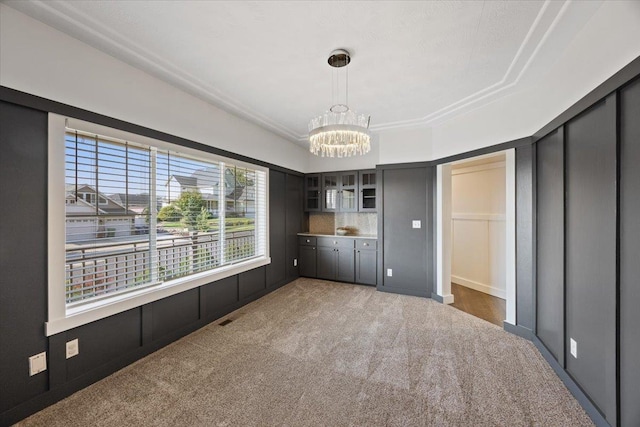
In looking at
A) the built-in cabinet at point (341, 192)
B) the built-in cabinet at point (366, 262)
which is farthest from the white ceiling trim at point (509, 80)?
the built-in cabinet at point (366, 262)

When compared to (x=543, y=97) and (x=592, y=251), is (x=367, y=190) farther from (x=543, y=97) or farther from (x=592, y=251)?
(x=592, y=251)

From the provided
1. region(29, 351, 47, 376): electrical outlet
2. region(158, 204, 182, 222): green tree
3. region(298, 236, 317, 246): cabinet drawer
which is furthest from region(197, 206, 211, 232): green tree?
region(298, 236, 317, 246): cabinet drawer

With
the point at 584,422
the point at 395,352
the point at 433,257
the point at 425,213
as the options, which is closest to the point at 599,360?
the point at 584,422

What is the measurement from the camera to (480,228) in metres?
4.54

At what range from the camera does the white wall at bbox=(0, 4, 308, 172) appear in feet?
5.53

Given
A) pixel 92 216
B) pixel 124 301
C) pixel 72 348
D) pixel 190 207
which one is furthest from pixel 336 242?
pixel 72 348

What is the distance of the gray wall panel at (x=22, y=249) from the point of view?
1651 millimetres

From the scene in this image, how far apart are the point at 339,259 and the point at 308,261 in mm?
679

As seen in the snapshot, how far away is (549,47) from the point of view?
211 centimetres

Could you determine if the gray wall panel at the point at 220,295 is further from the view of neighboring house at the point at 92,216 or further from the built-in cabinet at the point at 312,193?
the built-in cabinet at the point at 312,193

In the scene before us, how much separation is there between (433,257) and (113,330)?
4.07 m

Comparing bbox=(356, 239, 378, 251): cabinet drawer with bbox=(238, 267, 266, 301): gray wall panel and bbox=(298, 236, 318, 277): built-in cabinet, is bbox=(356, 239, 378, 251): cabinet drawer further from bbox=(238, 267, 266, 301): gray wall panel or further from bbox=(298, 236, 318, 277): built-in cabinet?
bbox=(238, 267, 266, 301): gray wall panel

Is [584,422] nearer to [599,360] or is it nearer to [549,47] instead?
[599,360]

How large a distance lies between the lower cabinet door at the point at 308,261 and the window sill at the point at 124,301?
200 centimetres
